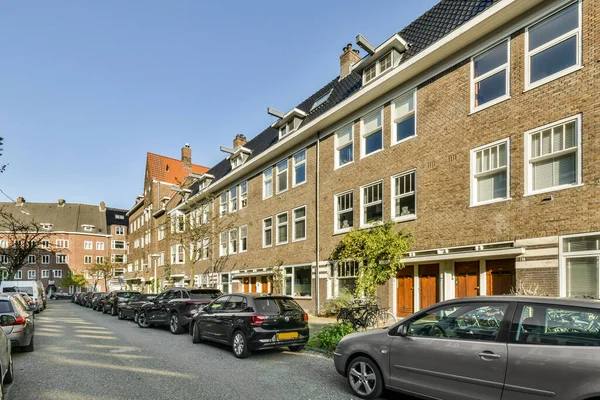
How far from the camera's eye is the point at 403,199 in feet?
45.0

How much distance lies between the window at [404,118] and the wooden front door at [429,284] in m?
4.42

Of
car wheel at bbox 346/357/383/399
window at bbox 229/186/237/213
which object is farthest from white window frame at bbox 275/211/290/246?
car wheel at bbox 346/357/383/399

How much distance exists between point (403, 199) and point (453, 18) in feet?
19.9

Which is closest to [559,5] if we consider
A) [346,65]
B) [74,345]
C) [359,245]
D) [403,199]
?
[403,199]

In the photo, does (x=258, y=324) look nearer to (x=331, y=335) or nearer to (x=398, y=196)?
(x=331, y=335)

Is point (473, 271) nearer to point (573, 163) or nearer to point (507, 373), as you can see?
point (573, 163)

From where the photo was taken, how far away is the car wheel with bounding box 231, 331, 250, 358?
27.9 feet

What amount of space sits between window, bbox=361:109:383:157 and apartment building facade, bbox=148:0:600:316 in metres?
0.05

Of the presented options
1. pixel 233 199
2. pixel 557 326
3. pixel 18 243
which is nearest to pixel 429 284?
pixel 557 326

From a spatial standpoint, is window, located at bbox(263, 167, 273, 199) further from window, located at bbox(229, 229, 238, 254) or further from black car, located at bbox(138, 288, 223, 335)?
black car, located at bbox(138, 288, 223, 335)

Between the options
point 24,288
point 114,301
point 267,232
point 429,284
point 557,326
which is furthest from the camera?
point 24,288

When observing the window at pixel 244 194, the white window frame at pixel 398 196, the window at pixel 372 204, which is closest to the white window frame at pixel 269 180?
the window at pixel 244 194

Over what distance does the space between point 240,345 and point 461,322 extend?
5.30 meters

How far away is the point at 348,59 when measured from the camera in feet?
67.4
